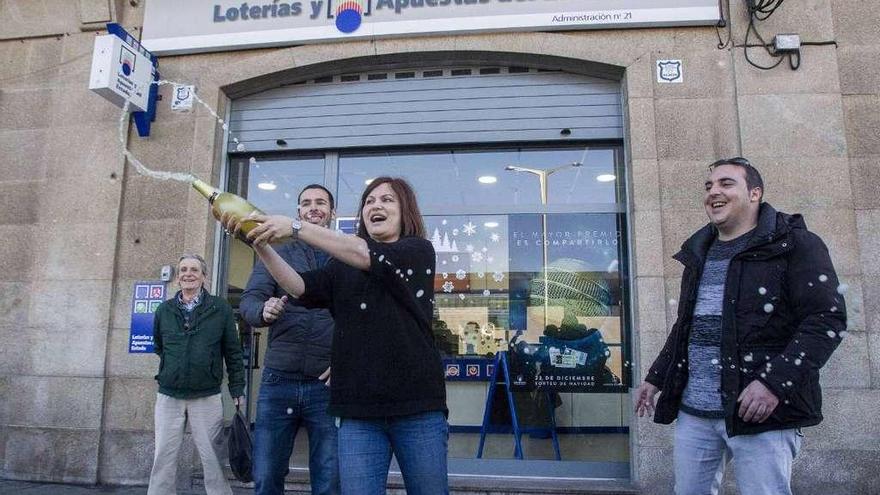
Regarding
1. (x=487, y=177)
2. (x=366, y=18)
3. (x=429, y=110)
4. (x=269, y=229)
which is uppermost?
(x=366, y=18)

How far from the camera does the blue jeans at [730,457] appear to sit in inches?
101

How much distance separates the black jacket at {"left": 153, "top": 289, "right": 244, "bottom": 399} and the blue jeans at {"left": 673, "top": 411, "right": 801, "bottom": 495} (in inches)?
116

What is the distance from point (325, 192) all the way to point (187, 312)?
1621mm

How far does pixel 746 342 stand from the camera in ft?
8.84

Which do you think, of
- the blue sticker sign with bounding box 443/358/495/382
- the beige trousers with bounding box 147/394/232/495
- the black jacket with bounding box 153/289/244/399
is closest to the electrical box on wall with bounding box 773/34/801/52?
the blue sticker sign with bounding box 443/358/495/382

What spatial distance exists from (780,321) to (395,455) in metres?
1.69

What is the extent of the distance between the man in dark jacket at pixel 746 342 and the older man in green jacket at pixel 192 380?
9.53 feet

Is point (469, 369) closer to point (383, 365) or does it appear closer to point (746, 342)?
point (746, 342)

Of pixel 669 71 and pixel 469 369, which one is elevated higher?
pixel 669 71

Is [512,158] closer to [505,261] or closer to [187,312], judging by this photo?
[505,261]

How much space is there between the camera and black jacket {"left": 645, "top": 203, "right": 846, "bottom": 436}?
8.25 feet

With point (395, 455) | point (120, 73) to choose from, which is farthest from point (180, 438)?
point (120, 73)

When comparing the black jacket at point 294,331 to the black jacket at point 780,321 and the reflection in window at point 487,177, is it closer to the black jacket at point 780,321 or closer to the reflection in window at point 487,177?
the black jacket at point 780,321

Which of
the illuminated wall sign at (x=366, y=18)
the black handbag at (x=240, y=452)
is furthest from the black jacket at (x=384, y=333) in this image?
the illuminated wall sign at (x=366, y=18)
